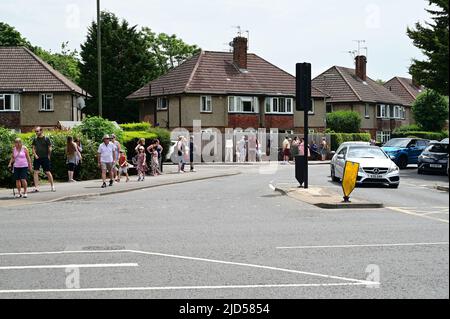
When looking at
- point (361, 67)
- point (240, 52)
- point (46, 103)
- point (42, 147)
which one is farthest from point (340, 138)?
point (42, 147)

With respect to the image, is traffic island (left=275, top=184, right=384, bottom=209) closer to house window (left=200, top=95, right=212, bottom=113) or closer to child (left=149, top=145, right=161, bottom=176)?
child (left=149, top=145, right=161, bottom=176)

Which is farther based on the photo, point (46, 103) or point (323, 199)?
point (46, 103)

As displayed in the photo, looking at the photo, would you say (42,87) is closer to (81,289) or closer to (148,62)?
(148,62)

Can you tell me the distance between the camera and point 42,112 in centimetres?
5500

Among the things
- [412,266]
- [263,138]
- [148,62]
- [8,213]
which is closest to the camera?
[412,266]

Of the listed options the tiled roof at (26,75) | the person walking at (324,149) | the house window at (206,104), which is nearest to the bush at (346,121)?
the person walking at (324,149)

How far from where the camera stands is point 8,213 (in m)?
15.3

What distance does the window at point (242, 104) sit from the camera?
56969 mm

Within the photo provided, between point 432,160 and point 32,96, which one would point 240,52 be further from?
point 432,160

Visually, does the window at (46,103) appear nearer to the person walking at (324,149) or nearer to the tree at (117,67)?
the tree at (117,67)

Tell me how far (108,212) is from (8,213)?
2265 mm

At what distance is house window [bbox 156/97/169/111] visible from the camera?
191 feet

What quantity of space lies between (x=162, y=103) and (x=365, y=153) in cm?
3650
